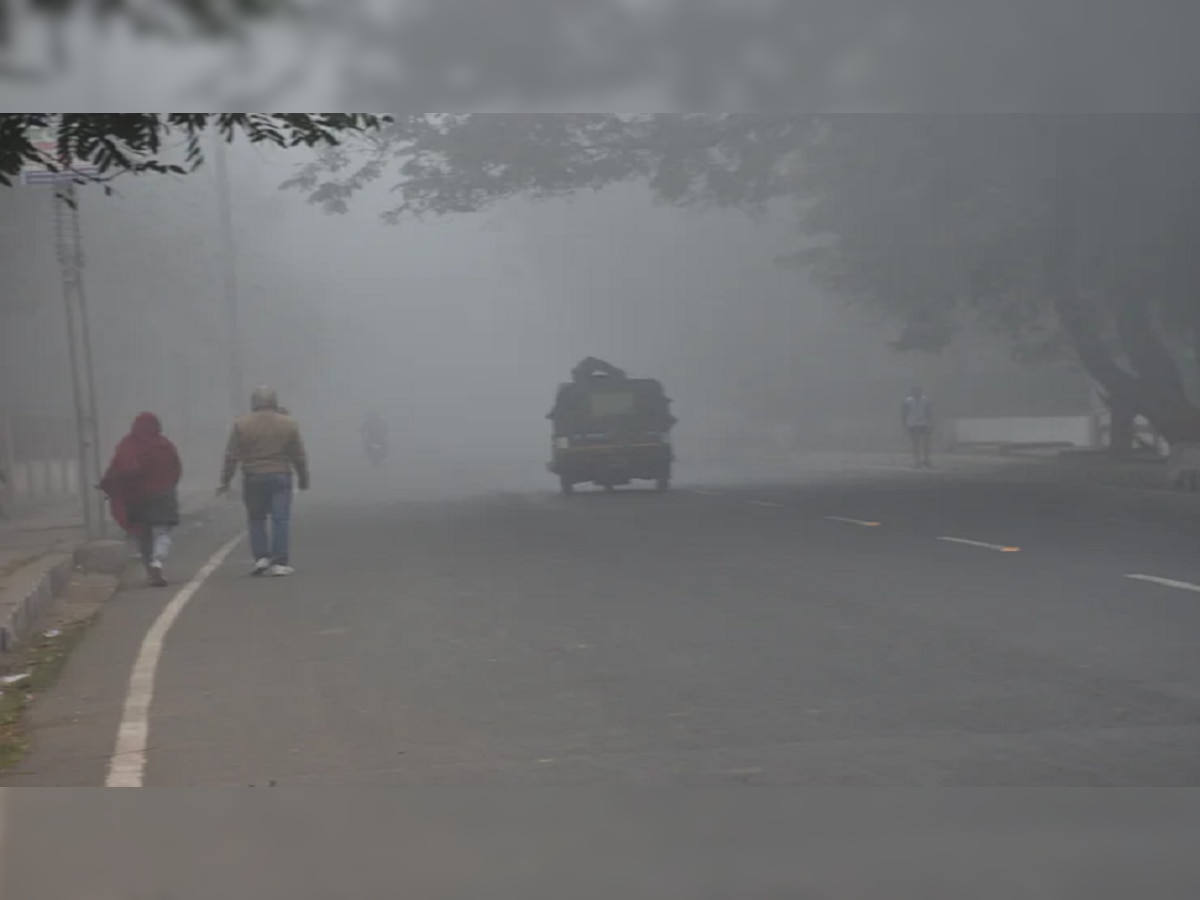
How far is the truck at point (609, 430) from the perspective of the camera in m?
8.26

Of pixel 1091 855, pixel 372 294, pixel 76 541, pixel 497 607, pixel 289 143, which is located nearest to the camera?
pixel 1091 855

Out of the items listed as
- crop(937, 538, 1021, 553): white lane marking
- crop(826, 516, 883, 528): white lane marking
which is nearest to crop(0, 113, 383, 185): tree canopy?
crop(826, 516, 883, 528): white lane marking

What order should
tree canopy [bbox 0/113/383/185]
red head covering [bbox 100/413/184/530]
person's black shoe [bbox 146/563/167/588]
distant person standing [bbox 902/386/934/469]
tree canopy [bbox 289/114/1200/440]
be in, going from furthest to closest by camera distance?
person's black shoe [bbox 146/563/167/588]
distant person standing [bbox 902/386/934/469]
red head covering [bbox 100/413/184/530]
tree canopy [bbox 289/114/1200/440]
tree canopy [bbox 0/113/383/185]

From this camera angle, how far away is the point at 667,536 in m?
9.77

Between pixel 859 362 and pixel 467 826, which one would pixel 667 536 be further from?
pixel 467 826

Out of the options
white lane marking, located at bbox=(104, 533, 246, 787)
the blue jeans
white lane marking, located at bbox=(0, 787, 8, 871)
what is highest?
the blue jeans

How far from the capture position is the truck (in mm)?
8258

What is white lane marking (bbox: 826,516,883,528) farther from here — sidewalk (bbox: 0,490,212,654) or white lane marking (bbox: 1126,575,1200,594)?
sidewalk (bbox: 0,490,212,654)

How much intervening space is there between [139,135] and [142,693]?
2825 mm

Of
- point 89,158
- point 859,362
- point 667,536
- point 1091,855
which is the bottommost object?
point 1091,855

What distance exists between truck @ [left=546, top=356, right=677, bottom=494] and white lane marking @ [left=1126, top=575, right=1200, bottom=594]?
372 cm

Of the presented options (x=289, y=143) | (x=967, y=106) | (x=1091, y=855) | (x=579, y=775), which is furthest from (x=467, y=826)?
(x=967, y=106)

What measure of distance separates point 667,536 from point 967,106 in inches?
118

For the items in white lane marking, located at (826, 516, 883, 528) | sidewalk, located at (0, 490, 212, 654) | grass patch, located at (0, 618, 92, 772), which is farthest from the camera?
sidewalk, located at (0, 490, 212, 654)
